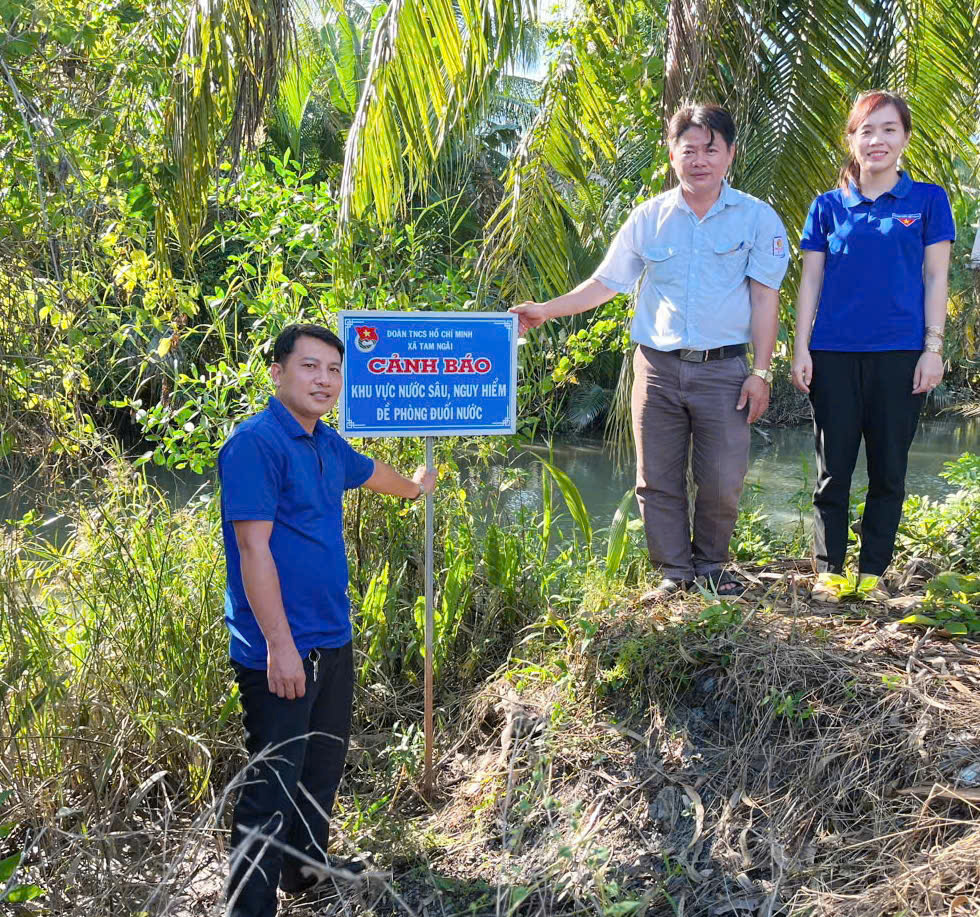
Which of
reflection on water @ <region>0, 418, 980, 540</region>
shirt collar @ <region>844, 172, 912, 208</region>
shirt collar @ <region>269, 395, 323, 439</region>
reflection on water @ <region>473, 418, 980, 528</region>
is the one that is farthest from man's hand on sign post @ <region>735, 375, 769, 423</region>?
reflection on water @ <region>473, 418, 980, 528</region>

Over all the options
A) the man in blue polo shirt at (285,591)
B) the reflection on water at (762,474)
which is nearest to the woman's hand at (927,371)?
the reflection on water at (762,474)

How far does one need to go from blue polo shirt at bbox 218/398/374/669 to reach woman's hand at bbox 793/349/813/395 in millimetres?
2042

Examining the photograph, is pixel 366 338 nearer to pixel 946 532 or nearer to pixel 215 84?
pixel 215 84

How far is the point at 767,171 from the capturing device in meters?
6.12

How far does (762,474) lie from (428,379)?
1498 cm

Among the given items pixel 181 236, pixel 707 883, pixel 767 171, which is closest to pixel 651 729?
pixel 707 883

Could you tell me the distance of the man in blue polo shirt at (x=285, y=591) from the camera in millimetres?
2994

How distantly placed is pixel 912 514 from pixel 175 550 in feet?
13.2

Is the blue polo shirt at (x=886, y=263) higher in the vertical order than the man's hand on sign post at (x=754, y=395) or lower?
higher

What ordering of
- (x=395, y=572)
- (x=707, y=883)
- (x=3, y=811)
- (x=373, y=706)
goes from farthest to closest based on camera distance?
(x=395, y=572) < (x=373, y=706) < (x=3, y=811) < (x=707, y=883)

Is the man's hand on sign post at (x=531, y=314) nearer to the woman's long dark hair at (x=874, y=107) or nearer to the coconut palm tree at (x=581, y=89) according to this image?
the coconut palm tree at (x=581, y=89)

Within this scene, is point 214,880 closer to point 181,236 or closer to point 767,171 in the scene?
point 181,236

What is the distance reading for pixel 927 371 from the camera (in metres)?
4.08

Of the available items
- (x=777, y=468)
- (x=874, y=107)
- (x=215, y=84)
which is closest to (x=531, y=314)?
(x=874, y=107)
